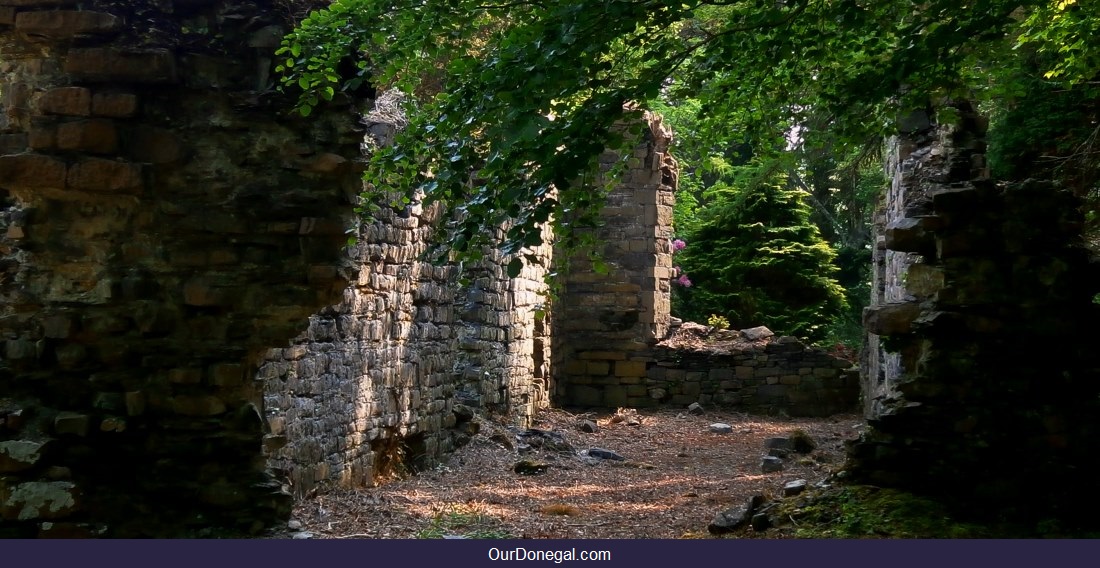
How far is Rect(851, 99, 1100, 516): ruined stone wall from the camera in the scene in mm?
7004

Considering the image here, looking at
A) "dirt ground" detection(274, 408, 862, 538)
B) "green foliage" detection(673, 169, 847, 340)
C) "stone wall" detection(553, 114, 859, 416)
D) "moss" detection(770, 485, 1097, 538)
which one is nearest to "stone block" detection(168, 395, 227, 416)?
"dirt ground" detection(274, 408, 862, 538)

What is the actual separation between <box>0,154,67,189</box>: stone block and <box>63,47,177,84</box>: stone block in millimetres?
493

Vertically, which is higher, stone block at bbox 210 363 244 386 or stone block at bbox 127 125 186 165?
stone block at bbox 127 125 186 165

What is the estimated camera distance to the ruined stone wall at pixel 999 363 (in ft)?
23.0

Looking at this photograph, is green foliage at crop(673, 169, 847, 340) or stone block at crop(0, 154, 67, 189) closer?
stone block at crop(0, 154, 67, 189)

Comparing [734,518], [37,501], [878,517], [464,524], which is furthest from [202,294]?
[878,517]

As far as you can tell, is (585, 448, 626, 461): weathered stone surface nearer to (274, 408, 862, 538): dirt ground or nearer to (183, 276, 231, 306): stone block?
(274, 408, 862, 538): dirt ground

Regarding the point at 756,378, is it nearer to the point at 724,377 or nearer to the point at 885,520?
the point at 724,377

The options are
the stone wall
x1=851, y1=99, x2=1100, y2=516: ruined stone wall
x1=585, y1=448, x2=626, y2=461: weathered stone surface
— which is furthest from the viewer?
the stone wall

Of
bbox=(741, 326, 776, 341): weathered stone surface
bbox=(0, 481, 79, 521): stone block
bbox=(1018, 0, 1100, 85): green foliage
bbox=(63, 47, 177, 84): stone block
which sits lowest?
bbox=(0, 481, 79, 521): stone block

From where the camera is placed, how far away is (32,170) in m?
5.53

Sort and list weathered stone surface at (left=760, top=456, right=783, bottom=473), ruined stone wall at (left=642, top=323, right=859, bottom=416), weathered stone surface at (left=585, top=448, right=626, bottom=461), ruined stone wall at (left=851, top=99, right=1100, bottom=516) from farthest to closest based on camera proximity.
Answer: ruined stone wall at (left=642, top=323, right=859, bottom=416)
weathered stone surface at (left=585, top=448, right=626, bottom=461)
weathered stone surface at (left=760, top=456, right=783, bottom=473)
ruined stone wall at (left=851, top=99, right=1100, bottom=516)


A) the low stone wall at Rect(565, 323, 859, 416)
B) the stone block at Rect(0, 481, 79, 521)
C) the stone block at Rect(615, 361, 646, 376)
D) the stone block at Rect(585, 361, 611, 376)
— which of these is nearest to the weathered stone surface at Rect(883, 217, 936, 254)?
the stone block at Rect(0, 481, 79, 521)

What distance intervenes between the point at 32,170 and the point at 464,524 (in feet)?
12.1
